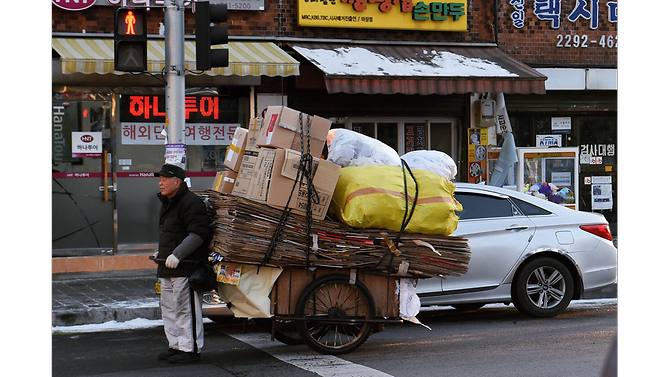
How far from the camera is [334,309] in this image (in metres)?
7.48

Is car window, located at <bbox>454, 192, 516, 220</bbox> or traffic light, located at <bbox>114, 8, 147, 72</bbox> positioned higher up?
traffic light, located at <bbox>114, 8, 147, 72</bbox>

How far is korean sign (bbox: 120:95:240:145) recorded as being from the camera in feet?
43.8

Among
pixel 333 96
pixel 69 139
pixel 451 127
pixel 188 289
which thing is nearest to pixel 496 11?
pixel 451 127

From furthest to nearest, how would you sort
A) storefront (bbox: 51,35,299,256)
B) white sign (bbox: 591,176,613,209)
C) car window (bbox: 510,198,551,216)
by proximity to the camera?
1. white sign (bbox: 591,176,613,209)
2. storefront (bbox: 51,35,299,256)
3. car window (bbox: 510,198,551,216)

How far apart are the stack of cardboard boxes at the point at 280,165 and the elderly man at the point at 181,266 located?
402 millimetres

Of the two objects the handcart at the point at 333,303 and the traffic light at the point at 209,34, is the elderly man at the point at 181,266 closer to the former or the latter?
the handcart at the point at 333,303

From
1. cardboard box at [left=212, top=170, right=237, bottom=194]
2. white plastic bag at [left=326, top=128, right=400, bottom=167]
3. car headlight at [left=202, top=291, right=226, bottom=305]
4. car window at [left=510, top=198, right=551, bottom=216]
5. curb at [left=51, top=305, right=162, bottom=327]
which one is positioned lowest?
curb at [left=51, top=305, right=162, bottom=327]

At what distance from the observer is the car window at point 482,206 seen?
30.9 feet

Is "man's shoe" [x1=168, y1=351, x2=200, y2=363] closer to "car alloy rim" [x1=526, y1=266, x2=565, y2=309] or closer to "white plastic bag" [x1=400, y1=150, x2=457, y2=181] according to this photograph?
"white plastic bag" [x1=400, y1=150, x2=457, y2=181]

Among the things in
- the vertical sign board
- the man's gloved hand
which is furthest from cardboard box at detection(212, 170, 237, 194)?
the vertical sign board

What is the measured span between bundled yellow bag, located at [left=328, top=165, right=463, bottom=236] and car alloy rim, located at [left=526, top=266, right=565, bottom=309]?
7.67 feet

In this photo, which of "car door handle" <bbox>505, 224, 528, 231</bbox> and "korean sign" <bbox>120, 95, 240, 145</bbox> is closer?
"car door handle" <bbox>505, 224, 528, 231</bbox>

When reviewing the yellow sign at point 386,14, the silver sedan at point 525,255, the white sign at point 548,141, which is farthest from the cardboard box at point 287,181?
the white sign at point 548,141
